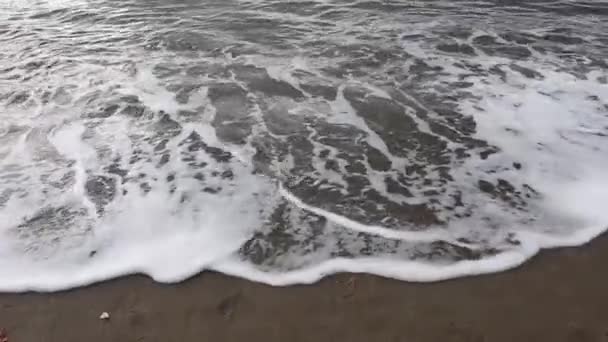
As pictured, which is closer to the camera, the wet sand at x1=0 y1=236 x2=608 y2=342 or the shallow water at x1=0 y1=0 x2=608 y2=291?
the wet sand at x1=0 y1=236 x2=608 y2=342

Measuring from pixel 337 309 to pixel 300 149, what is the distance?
1.59 metres

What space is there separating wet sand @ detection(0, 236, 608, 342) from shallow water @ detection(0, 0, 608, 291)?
0.11 metres

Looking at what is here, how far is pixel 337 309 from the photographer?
105 inches

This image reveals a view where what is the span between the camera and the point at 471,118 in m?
4.37

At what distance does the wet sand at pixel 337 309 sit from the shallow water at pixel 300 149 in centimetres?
11

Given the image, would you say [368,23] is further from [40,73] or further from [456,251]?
[456,251]

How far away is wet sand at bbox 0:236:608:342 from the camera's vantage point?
254 centimetres

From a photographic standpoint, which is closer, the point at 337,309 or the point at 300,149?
the point at 337,309

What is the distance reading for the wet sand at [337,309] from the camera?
254 centimetres

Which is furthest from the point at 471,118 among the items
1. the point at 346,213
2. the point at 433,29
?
the point at 433,29

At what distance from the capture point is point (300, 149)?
399cm

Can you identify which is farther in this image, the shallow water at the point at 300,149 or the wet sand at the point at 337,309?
the shallow water at the point at 300,149

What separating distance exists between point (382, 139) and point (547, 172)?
3.84 ft

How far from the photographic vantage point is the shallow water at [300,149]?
3043 mm
